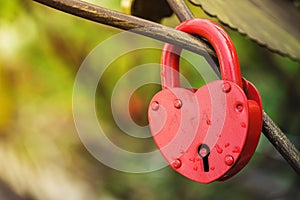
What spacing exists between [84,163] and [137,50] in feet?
0.58

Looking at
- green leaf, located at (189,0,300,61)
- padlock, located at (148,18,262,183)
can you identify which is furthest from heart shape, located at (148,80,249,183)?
green leaf, located at (189,0,300,61)

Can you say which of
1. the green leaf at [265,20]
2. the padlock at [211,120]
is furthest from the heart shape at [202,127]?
the green leaf at [265,20]

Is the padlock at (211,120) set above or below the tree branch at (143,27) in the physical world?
below

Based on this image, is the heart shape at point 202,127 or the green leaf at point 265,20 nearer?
the heart shape at point 202,127

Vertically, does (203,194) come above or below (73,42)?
below

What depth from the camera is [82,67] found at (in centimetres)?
67

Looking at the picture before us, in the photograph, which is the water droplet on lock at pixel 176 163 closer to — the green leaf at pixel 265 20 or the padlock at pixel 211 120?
the padlock at pixel 211 120

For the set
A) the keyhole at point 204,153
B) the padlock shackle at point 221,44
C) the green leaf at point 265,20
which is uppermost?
the padlock shackle at point 221,44

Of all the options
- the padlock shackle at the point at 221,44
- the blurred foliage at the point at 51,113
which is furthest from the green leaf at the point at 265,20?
the padlock shackle at the point at 221,44

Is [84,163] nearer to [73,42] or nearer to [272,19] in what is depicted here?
[73,42]

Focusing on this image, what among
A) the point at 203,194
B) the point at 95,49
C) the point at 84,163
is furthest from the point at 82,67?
the point at 203,194

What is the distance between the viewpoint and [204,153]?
1.22 ft

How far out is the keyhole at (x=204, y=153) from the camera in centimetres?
37

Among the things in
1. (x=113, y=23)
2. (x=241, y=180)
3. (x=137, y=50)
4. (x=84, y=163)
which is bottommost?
(x=241, y=180)
